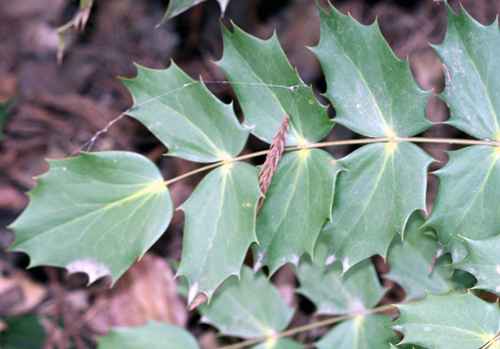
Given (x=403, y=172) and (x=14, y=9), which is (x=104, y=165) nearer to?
(x=403, y=172)

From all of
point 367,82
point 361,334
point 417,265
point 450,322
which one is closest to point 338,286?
point 361,334

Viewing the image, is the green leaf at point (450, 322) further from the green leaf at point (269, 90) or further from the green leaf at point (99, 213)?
the green leaf at point (99, 213)

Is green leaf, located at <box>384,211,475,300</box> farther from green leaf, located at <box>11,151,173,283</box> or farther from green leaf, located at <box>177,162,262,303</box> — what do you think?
green leaf, located at <box>11,151,173,283</box>

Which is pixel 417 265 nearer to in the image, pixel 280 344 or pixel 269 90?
pixel 280 344

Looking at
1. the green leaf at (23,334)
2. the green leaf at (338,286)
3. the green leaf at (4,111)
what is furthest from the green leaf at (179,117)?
the green leaf at (23,334)

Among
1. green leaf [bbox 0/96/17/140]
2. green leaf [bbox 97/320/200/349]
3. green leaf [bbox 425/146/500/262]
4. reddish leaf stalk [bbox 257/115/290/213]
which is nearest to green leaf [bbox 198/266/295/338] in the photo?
green leaf [bbox 97/320/200/349]

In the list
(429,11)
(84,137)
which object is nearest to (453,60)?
(429,11)

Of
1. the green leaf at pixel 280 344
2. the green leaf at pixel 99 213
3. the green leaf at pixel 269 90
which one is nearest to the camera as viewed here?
the green leaf at pixel 269 90
